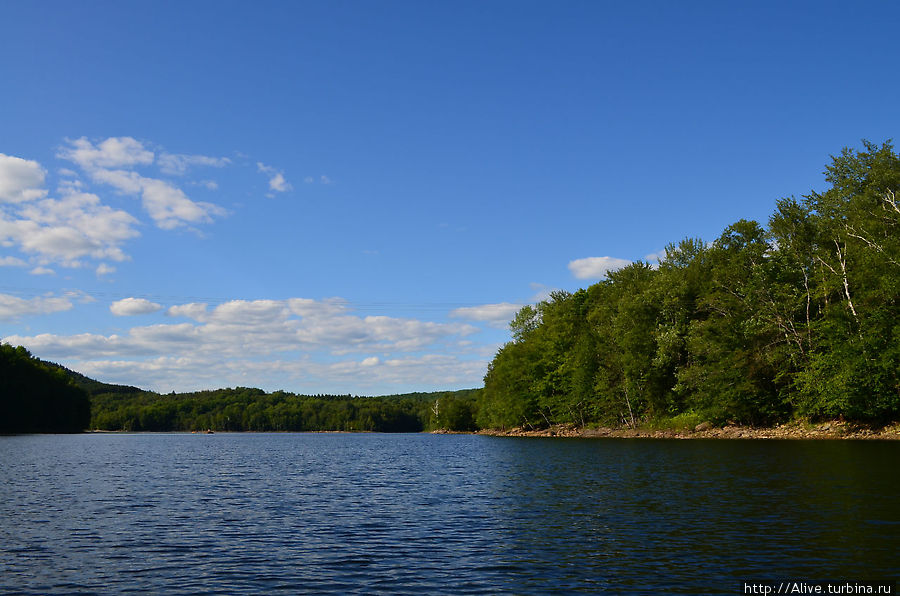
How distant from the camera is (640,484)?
3678cm

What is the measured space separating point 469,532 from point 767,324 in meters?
66.6

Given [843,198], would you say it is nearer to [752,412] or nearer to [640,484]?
[752,412]

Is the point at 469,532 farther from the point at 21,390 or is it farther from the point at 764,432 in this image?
the point at 21,390

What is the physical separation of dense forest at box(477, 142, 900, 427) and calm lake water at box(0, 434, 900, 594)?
27.5m

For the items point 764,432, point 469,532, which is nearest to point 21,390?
point 764,432

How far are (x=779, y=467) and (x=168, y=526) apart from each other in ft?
124

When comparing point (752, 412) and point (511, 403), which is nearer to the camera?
point (752, 412)

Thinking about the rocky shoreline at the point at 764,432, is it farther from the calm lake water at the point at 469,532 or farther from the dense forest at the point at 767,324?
the calm lake water at the point at 469,532

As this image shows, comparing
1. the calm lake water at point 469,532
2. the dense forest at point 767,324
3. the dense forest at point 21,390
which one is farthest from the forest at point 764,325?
the dense forest at point 21,390

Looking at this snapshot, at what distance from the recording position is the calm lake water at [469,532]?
17.3 m

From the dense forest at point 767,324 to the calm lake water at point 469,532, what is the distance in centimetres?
2750

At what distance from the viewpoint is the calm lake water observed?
17297 millimetres

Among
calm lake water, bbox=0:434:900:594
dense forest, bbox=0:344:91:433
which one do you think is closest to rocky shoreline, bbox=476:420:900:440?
calm lake water, bbox=0:434:900:594

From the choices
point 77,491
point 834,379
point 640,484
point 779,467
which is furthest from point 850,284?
point 77,491
